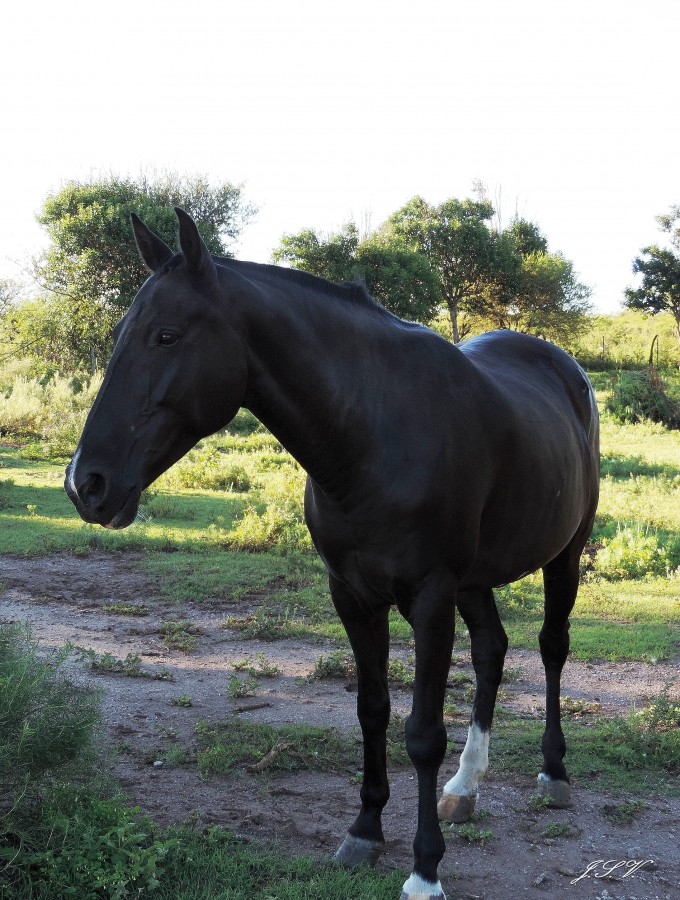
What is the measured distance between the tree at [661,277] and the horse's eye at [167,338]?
33395mm

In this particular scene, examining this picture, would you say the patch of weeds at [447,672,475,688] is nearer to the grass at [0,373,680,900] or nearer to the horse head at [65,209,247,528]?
the grass at [0,373,680,900]

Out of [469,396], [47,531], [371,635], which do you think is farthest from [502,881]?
[47,531]

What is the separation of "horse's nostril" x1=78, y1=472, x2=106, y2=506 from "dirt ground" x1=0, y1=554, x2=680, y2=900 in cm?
174

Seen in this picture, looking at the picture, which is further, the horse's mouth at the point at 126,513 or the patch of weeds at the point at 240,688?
the patch of weeds at the point at 240,688

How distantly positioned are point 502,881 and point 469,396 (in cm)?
181

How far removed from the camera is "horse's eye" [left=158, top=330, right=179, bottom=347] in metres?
2.33

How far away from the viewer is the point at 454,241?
35.1 metres

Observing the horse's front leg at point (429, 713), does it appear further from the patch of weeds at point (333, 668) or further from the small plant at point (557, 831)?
the patch of weeds at point (333, 668)

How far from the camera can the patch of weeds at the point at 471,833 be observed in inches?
130

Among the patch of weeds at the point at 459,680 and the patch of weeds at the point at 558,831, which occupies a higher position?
the patch of weeds at the point at 558,831

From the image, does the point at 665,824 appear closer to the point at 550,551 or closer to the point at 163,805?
the point at 550,551

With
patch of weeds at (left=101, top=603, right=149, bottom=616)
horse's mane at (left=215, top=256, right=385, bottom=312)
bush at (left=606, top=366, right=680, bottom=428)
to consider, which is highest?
horse's mane at (left=215, top=256, right=385, bottom=312)

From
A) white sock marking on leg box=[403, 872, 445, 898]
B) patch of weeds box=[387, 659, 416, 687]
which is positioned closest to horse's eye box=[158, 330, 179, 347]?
white sock marking on leg box=[403, 872, 445, 898]

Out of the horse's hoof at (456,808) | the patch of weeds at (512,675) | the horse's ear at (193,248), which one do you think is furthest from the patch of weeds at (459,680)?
the horse's ear at (193,248)
